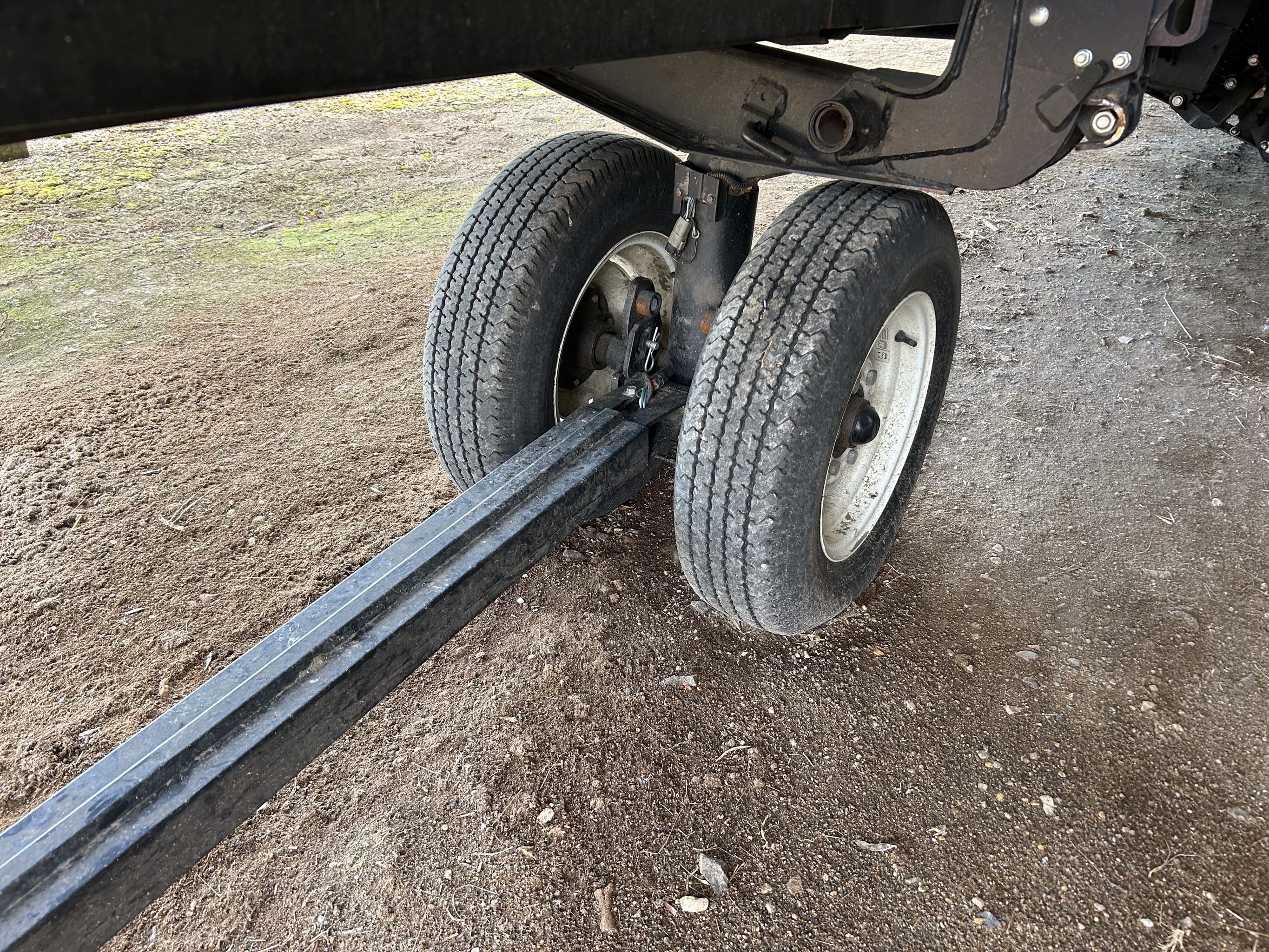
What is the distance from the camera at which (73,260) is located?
444cm

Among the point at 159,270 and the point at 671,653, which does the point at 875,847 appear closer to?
the point at 671,653

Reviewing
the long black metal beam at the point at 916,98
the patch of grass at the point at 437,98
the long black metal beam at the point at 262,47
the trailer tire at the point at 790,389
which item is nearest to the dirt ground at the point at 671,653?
the trailer tire at the point at 790,389

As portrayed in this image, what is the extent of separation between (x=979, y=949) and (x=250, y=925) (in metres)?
1.47

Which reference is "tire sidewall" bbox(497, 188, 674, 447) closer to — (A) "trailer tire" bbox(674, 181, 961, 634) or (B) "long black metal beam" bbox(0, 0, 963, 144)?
(A) "trailer tire" bbox(674, 181, 961, 634)

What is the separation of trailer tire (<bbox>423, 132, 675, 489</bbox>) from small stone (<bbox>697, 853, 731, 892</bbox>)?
1.19 meters

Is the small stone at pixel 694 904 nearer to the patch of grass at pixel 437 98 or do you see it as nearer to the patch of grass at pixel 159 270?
the patch of grass at pixel 159 270

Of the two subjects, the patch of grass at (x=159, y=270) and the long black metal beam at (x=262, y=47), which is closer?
the long black metal beam at (x=262, y=47)

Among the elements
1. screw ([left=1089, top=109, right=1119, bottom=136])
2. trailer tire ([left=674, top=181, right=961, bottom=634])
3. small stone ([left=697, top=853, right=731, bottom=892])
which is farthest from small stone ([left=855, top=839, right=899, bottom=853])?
screw ([left=1089, top=109, right=1119, bottom=136])

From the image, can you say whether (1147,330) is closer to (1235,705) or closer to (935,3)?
(1235,705)

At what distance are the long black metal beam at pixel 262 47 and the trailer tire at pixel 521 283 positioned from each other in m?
1.15

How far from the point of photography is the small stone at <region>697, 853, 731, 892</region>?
1.85 m

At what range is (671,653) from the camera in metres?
2.42

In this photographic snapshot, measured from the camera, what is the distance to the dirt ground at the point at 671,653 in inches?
72.6

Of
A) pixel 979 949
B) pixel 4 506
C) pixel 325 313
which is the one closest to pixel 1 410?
pixel 4 506
